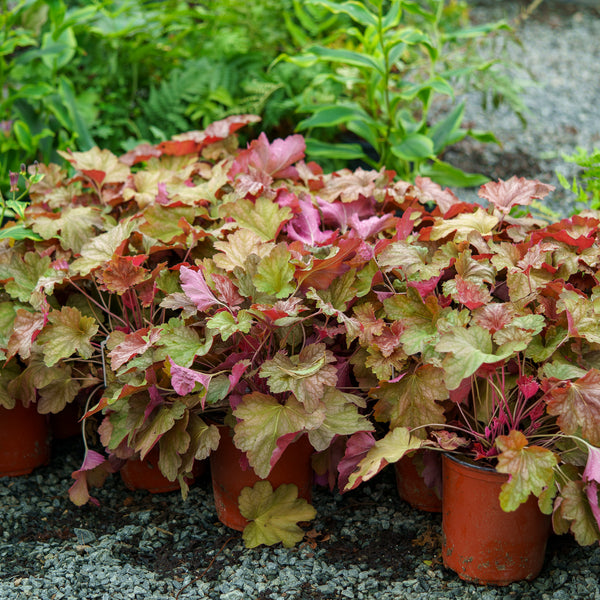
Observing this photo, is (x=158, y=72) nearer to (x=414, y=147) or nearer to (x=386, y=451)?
(x=414, y=147)

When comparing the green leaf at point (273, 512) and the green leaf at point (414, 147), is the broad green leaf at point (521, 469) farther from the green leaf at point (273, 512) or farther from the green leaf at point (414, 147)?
the green leaf at point (414, 147)

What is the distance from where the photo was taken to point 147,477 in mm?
1770

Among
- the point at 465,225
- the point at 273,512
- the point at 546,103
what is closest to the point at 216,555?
the point at 273,512

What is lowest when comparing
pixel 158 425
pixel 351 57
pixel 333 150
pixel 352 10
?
pixel 158 425

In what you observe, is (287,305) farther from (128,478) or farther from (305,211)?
(128,478)

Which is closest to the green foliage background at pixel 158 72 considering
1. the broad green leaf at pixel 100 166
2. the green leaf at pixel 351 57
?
the green leaf at pixel 351 57

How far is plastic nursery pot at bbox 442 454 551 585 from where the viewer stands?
1347 mm

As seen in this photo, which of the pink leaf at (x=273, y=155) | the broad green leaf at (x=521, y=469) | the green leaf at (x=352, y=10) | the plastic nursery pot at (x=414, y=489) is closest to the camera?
the broad green leaf at (x=521, y=469)

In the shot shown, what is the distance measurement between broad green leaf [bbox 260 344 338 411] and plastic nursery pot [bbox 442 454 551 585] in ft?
0.97

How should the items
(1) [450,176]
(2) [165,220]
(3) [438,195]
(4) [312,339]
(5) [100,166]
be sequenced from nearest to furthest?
1. (4) [312,339]
2. (2) [165,220]
3. (3) [438,195]
4. (5) [100,166]
5. (1) [450,176]

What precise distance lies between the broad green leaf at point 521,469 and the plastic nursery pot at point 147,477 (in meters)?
0.84

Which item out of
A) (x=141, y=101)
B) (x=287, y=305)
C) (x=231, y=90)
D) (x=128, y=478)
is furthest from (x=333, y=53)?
(x=128, y=478)

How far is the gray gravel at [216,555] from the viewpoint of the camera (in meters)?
1.43

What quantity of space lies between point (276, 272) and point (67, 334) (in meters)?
0.51
